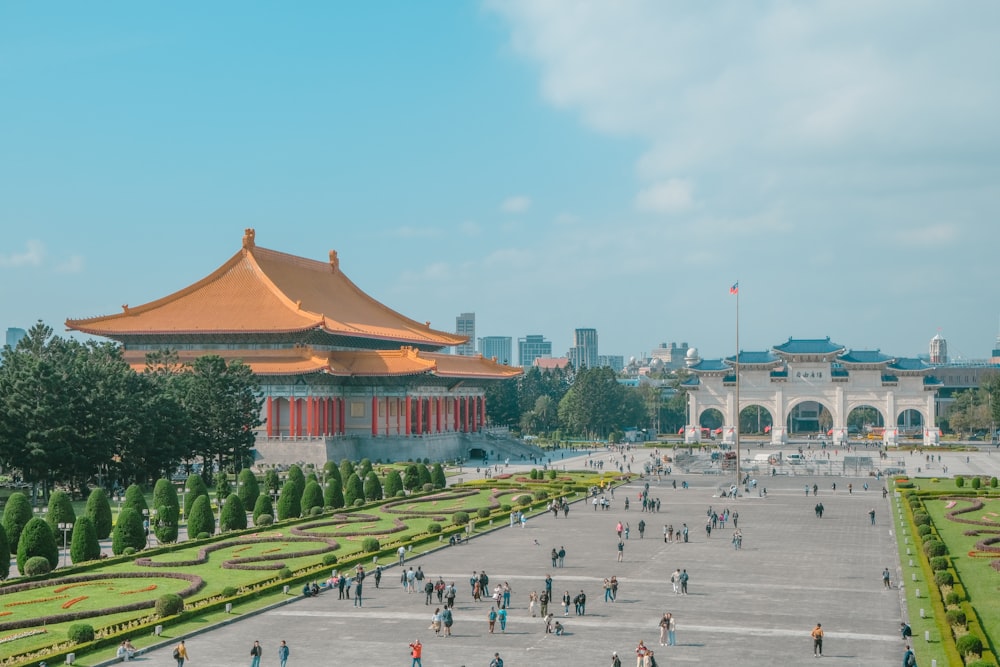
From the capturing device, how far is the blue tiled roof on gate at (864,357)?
129000 mm

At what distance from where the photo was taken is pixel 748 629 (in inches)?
1283

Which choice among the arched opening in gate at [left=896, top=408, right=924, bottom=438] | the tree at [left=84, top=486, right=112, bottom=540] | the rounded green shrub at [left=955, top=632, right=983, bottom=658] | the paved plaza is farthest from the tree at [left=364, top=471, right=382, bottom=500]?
the arched opening in gate at [left=896, top=408, right=924, bottom=438]

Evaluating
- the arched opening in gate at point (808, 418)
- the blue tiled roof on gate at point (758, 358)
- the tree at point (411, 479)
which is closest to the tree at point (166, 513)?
the tree at point (411, 479)

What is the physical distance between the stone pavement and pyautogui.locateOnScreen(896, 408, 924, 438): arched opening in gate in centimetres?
9004

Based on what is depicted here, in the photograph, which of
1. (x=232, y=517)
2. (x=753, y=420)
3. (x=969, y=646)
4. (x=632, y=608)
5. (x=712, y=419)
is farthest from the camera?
(x=753, y=420)

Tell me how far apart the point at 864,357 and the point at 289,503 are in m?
89.2

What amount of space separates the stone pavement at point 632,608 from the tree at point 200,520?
11.0 m

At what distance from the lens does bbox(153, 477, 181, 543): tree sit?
164ft

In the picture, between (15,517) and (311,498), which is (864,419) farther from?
(15,517)

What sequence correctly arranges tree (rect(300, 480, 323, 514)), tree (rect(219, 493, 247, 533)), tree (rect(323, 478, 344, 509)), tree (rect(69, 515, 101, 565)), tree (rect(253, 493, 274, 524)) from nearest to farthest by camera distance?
tree (rect(69, 515, 101, 565)), tree (rect(219, 493, 247, 533)), tree (rect(253, 493, 274, 524)), tree (rect(300, 480, 323, 514)), tree (rect(323, 478, 344, 509))

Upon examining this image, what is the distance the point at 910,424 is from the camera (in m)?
164

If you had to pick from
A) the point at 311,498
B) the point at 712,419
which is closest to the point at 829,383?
the point at 712,419

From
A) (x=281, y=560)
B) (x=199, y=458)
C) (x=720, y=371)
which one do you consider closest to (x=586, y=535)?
(x=281, y=560)

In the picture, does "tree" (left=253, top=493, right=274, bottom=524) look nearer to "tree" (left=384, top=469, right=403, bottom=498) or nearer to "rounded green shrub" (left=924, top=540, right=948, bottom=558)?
"tree" (left=384, top=469, right=403, bottom=498)
